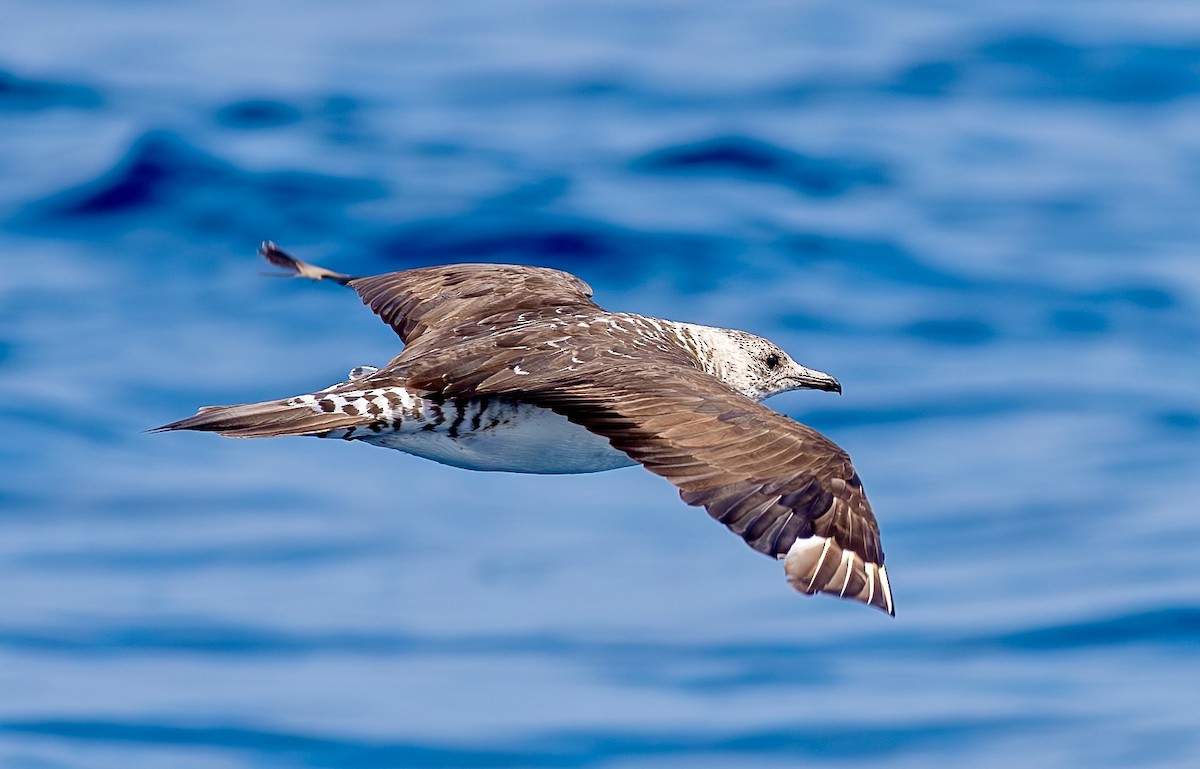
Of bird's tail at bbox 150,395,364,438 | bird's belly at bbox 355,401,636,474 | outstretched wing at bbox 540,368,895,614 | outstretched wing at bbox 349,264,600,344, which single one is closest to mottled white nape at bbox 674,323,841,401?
outstretched wing at bbox 349,264,600,344

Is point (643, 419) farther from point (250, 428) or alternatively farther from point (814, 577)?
point (250, 428)

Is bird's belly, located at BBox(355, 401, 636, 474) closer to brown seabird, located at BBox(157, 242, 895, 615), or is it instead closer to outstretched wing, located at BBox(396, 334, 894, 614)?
brown seabird, located at BBox(157, 242, 895, 615)

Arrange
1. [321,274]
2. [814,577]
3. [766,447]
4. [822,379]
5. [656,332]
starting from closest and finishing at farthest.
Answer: [814,577]
[766,447]
[656,332]
[822,379]
[321,274]

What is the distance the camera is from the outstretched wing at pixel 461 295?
9.60m

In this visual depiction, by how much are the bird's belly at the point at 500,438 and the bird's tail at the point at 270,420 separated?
1.31 ft

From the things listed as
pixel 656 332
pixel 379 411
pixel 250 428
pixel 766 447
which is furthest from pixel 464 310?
pixel 766 447

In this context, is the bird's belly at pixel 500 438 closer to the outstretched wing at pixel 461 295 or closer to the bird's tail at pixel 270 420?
the bird's tail at pixel 270 420

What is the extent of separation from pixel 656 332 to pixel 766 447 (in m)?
2.13

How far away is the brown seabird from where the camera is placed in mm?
6727

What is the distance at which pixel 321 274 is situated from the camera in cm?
1080

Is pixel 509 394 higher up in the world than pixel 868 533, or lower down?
higher up

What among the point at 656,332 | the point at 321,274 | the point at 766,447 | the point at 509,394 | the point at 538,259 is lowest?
the point at 766,447

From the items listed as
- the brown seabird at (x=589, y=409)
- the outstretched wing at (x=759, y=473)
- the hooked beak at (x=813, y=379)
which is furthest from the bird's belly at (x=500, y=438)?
the hooked beak at (x=813, y=379)

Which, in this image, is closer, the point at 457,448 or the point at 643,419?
the point at 643,419
